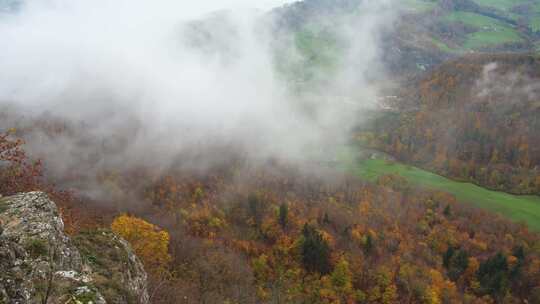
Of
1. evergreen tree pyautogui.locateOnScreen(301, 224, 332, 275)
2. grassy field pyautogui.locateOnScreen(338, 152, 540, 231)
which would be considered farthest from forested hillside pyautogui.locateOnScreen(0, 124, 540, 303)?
grassy field pyautogui.locateOnScreen(338, 152, 540, 231)

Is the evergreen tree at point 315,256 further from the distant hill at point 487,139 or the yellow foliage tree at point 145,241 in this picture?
the distant hill at point 487,139

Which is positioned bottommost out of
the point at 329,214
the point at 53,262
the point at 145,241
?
the point at 329,214

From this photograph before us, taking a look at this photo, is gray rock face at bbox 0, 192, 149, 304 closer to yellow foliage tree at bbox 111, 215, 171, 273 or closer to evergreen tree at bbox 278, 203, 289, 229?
yellow foliage tree at bbox 111, 215, 171, 273

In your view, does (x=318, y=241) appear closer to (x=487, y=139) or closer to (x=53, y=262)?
(x=53, y=262)

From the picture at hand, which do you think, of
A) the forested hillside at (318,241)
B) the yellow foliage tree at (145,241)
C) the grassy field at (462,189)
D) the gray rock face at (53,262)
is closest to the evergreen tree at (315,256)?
the forested hillside at (318,241)

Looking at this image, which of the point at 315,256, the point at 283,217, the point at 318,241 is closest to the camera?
the point at 315,256

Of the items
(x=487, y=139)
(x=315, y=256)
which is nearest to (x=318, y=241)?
(x=315, y=256)
